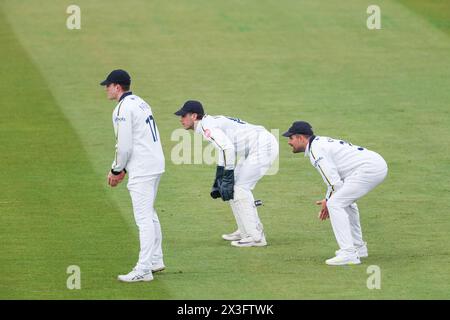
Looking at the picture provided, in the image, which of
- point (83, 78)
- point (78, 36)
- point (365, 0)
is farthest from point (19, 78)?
point (365, 0)

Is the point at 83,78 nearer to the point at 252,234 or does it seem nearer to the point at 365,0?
the point at 365,0

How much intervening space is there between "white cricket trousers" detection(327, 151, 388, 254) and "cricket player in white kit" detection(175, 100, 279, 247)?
4.53 ft

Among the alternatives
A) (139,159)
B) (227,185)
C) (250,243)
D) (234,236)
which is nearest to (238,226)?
(234,236)

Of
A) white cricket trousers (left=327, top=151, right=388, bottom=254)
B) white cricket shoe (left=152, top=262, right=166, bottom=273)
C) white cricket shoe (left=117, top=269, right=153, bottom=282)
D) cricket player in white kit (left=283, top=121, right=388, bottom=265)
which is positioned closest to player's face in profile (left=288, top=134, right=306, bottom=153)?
cricket player in white kit (left=283, top=121, right=388, bottom=265)

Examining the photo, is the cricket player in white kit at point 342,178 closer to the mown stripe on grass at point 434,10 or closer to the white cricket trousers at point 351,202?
the white cricket trousers at point 351,202

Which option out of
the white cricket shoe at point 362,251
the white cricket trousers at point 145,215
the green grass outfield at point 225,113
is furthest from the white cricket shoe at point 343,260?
the white cricket trousers at point 145,215

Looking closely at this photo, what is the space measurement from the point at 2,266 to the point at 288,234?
4122 millimetres

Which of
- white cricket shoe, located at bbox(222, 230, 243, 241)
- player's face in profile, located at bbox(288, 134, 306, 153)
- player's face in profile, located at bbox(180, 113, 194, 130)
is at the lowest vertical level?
white cricket shoe, located at bbox(222, 230, 243, 241)

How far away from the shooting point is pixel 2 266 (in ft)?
49.3

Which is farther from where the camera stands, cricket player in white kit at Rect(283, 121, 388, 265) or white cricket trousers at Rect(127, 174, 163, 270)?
cricket player in white kit at Rect(283, 121, 388, 265)

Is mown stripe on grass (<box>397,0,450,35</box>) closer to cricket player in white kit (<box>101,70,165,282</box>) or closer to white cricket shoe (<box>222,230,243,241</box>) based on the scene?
white cricket shoe (<box>222,230,243,241</box>)

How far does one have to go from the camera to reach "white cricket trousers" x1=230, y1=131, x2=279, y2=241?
16.1 meters

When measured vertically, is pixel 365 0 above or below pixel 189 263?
above

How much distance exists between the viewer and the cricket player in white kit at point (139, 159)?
14250 mm
